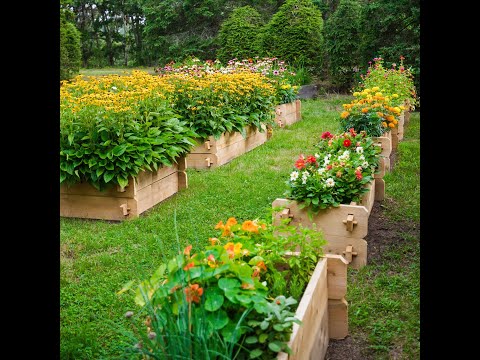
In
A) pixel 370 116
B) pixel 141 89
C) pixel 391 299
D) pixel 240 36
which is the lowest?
pixel 391 299

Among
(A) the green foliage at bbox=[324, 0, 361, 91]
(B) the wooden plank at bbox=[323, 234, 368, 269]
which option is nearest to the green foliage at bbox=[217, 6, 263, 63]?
(A) the green foliage at bbox=[324, 0, 361, 91]

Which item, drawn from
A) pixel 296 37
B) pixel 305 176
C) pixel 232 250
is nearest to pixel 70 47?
pixel 296 37

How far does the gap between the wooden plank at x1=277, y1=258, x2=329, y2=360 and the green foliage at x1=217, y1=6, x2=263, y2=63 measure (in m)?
15.2

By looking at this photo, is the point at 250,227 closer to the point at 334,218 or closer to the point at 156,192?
the point at 334,218

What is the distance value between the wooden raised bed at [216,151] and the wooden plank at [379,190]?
2.42 m

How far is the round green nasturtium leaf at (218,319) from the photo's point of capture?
194 cm

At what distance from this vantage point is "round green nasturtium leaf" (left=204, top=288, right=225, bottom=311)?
1.97 meters

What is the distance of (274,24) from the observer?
1647 cm

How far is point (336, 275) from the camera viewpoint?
3033 millimetres

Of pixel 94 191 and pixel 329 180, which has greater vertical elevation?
pixel 329 180

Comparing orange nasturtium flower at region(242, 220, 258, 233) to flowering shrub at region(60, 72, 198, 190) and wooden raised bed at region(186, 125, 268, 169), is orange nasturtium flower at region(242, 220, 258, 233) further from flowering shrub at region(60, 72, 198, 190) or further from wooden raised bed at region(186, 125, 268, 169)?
wooden raised bed at region(186, 125, 268, 169)

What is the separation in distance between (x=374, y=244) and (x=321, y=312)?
1.89m

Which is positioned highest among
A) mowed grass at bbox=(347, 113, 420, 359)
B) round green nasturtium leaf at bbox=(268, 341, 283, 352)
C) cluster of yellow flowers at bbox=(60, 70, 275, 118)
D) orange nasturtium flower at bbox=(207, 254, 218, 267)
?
cluster of yellow flowers at bbox=(60, 70, 275, 118)

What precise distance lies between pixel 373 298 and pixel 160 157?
278 cm
